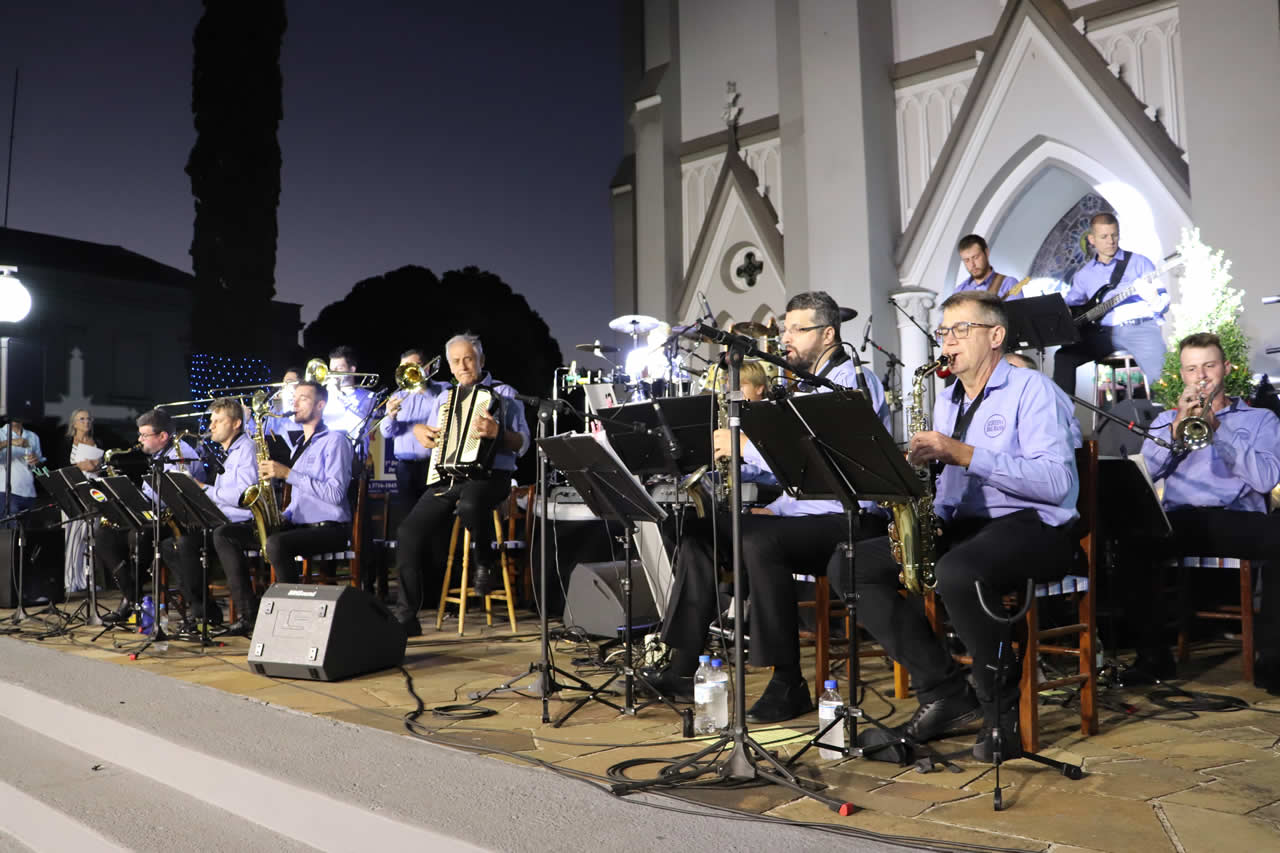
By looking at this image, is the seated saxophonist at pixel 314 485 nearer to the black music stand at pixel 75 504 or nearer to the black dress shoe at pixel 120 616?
the black music stand at pixel 75 504

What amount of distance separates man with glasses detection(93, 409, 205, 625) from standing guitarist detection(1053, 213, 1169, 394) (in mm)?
6340

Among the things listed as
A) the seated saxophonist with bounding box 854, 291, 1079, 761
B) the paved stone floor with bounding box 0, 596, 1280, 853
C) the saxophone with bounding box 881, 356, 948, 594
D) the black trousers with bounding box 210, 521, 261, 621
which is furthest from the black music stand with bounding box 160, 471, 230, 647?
the saxophone with bounding box 881, 356, 948, 594

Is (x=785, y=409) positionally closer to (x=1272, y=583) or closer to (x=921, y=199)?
(x=1272, y=583)

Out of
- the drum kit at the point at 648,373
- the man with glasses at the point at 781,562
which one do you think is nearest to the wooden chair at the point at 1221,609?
the man with glasses at the point at 781,562

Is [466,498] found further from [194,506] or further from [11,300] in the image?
[11,300]

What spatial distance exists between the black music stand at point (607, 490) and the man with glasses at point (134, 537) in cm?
380

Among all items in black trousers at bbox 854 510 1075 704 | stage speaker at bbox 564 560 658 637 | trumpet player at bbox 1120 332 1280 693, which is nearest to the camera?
black trousers at bbox 854 510 1075 704

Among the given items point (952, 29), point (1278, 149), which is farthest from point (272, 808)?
point (952, 29)

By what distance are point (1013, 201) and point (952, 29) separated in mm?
2234

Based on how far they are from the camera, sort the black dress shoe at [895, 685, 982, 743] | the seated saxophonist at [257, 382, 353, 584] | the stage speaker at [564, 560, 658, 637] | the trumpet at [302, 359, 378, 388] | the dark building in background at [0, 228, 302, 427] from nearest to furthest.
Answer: the black dress shoe at [895, 685, 982, 743] < the stage speaker at [564, 560, 658, 637] < the seated saxophonist at [257, 382, 353, 584] < the trumpet at [302, 359, 378, 388] < the dark building in background at [0, 228, 302, 427]

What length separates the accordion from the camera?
6.26 metres

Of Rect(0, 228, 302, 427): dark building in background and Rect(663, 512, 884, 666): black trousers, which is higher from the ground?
Rect(0, 228, 302, 427): dark building in background

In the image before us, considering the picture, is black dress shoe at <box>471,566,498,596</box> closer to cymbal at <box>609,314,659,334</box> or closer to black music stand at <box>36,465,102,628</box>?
black music stand at <box>36,465,102,628</box>

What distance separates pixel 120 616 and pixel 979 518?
5989 millimetres
